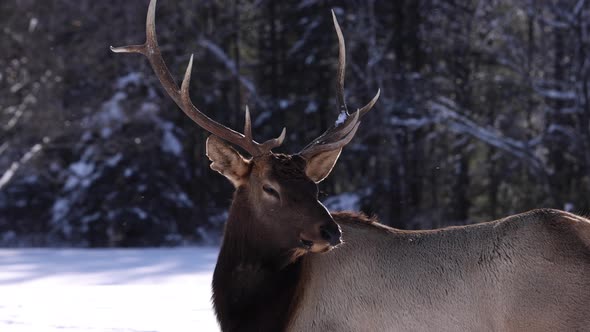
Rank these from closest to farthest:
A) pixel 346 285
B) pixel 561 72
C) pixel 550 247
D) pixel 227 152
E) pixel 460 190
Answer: pixel 550 247, pixel 346 285, pixel 227 152, pixel 561 72, pixel 460 190

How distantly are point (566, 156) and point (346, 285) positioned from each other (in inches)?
613

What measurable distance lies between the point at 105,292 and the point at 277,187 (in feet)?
13.8

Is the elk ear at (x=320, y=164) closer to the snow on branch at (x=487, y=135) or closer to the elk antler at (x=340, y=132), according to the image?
the elk antler at (x=340, y=132)

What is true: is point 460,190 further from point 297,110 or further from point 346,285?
point 346,285

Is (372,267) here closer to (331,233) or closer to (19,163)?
(331,233)

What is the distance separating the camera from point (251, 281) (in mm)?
4613

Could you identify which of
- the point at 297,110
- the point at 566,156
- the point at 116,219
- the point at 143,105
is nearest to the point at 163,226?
the point at 116,219

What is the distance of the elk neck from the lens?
4.50 metres

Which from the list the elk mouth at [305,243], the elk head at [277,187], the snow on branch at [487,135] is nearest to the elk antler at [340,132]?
the elk head at [277,187]

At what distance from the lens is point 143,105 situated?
1944cm

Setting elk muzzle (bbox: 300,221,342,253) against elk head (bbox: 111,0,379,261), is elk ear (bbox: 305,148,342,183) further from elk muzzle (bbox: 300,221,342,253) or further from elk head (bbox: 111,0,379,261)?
elk muzzle (bbox: 300,221,342,253)

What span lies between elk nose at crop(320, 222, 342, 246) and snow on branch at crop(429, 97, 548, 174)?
12.7 meters

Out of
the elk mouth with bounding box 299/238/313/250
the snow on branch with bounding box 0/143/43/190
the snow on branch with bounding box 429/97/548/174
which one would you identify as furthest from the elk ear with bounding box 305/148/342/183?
the snow on branch with bounding box 0/143/43/190

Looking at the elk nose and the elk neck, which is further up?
the elk nose
